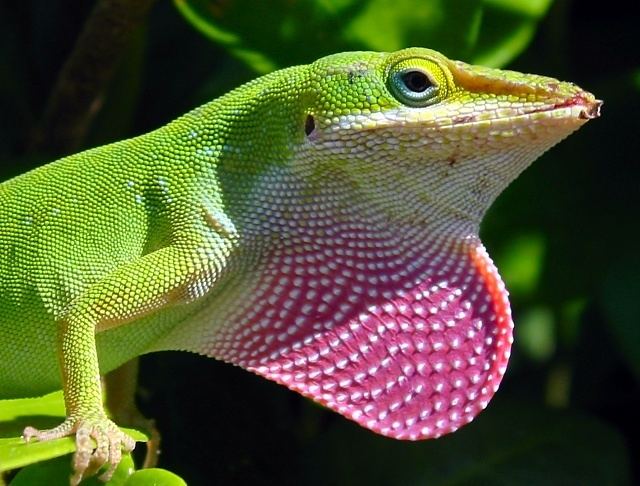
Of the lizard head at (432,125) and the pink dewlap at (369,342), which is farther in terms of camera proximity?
the pink dewlap at (369,342)

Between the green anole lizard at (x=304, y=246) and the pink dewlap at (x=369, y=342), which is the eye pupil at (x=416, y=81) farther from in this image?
the pink dewlap at (x=369, y=342)

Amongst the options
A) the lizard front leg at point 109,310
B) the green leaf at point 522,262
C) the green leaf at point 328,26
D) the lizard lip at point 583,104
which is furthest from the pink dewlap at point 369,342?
the green leaf at point 522,262

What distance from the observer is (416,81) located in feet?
6.06

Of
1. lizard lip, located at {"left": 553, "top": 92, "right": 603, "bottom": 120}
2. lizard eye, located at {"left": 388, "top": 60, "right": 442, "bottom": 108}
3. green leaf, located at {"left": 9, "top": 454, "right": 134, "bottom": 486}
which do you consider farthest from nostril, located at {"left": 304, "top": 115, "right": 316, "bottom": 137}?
green leaf, located at {"left": 9, "top": 454, "right": 134, "bottom": 486}

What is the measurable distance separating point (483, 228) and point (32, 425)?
1307mm

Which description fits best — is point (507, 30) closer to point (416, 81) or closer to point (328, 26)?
point (328, 26)

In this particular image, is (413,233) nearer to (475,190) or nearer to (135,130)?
(475,190)

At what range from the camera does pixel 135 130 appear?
3100 millimetres

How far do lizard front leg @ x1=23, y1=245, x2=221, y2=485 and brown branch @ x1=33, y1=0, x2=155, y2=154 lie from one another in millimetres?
783

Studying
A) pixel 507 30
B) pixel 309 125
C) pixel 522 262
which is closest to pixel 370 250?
pixel 309 125

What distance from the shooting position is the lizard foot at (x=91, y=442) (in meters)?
1.69

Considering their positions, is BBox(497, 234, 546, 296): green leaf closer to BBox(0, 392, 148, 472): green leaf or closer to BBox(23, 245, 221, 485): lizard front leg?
BBox(23, 245, 221, 485): lizard front leg

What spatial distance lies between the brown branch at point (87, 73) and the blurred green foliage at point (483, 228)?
0.12 meters

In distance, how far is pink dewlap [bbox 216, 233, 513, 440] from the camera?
1.90 m
